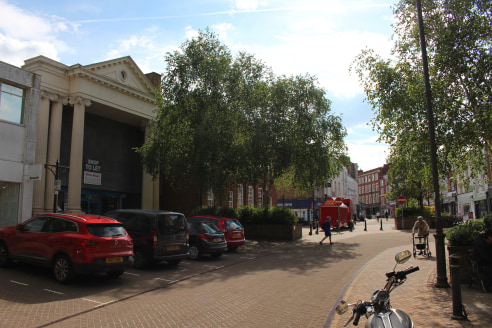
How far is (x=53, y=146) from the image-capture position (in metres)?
24.5

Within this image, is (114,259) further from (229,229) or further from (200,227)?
(229,229)

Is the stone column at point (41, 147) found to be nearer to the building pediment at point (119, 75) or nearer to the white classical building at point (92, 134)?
the white classical building at point (92, 134)

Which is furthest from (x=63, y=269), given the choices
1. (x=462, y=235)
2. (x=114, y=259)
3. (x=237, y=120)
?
(x=237, y=120)

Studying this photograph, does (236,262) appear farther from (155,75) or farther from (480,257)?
(155,75)

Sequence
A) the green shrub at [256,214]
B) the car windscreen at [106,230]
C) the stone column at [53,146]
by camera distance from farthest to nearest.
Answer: the green shrub at [256,214]
the stone column at [53,146]
the car windscreen at [106,230]

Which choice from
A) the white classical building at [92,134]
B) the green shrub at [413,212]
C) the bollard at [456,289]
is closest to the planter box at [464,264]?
the bollard at [456,289]

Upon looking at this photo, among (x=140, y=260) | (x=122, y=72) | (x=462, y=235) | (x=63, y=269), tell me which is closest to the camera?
(x=63, y=269)

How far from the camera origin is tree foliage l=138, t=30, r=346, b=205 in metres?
22.3

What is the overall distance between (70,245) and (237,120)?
15666 mm

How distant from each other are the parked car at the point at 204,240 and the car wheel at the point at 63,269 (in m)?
6.02

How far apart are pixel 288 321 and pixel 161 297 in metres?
3.14

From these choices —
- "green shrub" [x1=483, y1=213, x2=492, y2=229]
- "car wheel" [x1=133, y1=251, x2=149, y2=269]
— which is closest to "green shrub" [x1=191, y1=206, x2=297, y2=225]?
"car wheel" [x1=133, y1=251, x2=149, y2=269]

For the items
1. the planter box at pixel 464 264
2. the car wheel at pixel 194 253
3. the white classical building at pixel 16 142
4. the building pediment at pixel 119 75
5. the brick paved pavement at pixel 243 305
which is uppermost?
the building pediment at pixel 119 75

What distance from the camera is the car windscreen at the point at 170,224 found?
11.6m
